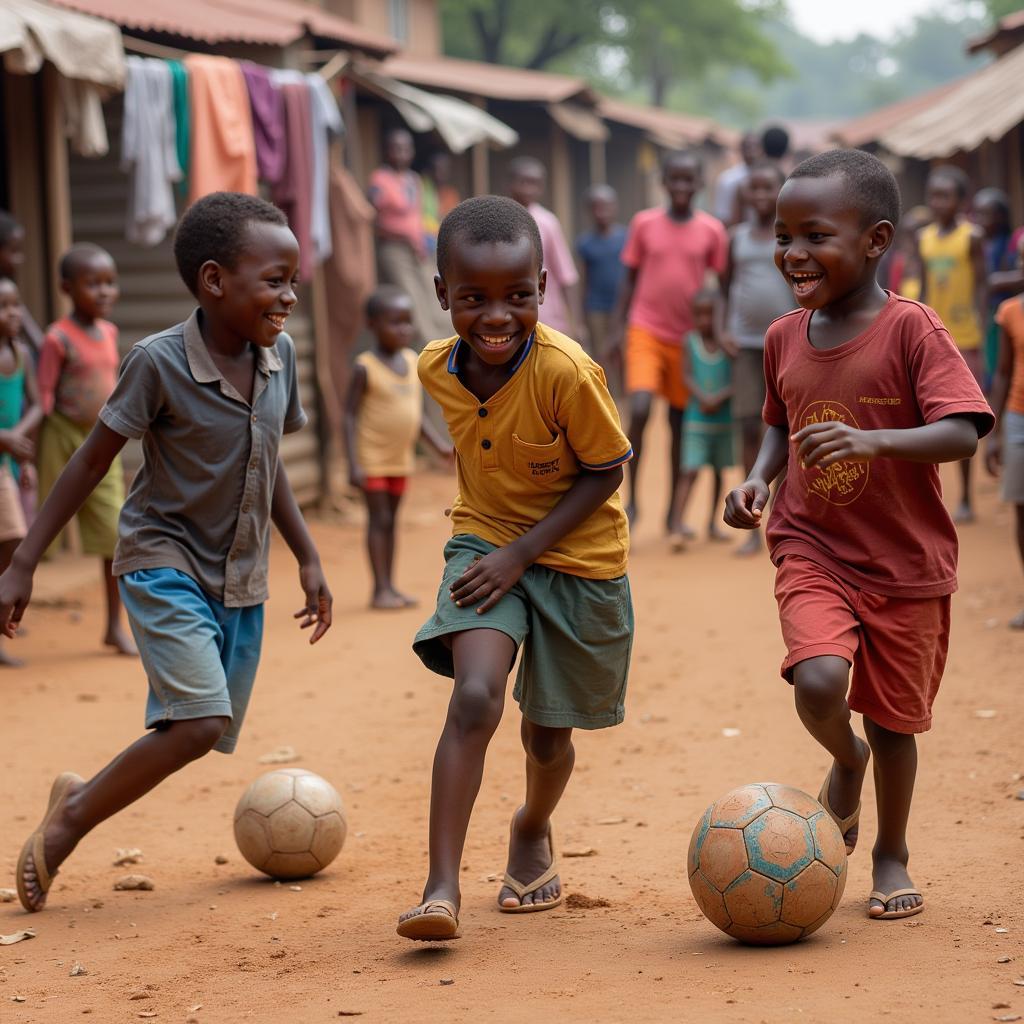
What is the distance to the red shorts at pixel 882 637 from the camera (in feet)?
11.8

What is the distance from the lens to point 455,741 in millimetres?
3482

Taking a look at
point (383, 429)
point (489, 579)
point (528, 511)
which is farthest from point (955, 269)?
point (489, 579)

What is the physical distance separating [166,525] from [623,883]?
1542mm

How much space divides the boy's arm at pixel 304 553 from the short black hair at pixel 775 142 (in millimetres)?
7417

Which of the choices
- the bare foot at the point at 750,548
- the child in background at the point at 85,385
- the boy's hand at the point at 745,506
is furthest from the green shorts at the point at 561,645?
the bare foot at the point at 750,548

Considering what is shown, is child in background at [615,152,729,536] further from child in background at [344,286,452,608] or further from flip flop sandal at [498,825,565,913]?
flip flop sandal at [498,825,565,913]

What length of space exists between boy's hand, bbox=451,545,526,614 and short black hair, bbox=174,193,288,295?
43.4 inches

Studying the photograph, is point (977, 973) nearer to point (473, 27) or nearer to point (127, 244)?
point (127, 244)

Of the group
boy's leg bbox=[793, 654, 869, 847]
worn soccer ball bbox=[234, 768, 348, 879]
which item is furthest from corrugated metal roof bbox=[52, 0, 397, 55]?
boy's leg bbox=[793, 654, 869, 847]

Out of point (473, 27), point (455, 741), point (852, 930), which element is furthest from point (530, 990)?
point (473, 27)

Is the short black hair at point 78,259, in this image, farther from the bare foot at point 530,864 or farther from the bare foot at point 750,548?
the bare foot at point 750,548

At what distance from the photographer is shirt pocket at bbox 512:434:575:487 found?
3.70 m

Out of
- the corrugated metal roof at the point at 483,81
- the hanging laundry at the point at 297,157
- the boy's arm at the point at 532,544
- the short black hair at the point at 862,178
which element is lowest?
the boy's arm at the point at 532,544

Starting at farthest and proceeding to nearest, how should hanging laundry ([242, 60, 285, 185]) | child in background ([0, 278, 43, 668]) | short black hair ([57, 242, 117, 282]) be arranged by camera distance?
hanging laundry ([242, 60, 285, 185]) < short black hair ([57, 242, 117, 282]) < child in background ([0, 278, 43, 668])
